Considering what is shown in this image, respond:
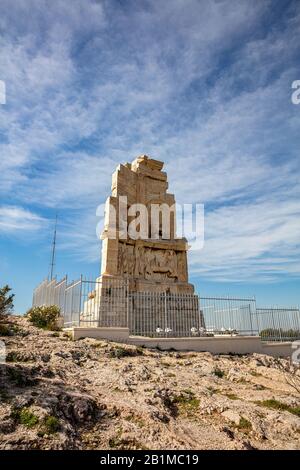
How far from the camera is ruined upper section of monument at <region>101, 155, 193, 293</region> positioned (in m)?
15.4

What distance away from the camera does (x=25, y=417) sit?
443 centimetres

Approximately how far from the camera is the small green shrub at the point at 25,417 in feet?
14.2

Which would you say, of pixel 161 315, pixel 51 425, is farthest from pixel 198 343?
→ pixel 51 425

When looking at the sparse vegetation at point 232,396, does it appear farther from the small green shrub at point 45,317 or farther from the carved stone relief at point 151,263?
the carved stone relief at point 151,263

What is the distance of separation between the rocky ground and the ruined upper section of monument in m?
6.59

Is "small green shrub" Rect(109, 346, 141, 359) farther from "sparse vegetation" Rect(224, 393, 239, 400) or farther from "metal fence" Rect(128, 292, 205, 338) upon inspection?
"metal fence" Rect(128, 292, 205, 338)

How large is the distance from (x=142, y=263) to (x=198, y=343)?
5660 mm

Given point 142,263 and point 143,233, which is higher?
point 143,233

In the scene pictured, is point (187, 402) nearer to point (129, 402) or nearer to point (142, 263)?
point (129, 402)

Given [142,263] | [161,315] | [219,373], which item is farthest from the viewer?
[142,263]

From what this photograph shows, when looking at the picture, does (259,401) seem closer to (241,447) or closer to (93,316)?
(241,447)

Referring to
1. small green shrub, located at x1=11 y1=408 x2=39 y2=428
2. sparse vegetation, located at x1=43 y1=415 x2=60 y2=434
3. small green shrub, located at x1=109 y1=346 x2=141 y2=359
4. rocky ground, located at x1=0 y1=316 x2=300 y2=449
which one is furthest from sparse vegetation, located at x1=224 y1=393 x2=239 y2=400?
small green shrub, located at x1=11 y1=408 x2=39 y2=428

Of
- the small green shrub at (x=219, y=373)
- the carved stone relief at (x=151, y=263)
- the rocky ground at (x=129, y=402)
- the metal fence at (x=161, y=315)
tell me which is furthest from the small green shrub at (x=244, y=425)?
the carved stone relief at (x=151, y=263)
